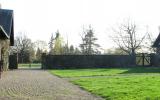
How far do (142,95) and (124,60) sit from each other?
37506 mm

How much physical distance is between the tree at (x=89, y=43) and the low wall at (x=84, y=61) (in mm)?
41256

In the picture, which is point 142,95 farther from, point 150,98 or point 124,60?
point 124,60

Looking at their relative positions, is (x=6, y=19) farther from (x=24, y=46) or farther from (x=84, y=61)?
(x=24, y=46)

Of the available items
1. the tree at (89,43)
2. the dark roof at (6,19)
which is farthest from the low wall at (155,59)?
the tree at (89,43)

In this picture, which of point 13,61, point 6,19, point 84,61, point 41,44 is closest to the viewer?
point 6,19

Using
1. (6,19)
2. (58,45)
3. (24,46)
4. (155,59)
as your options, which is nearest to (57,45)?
(58,45)

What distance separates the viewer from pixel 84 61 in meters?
50.9

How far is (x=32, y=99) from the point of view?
1441 cm

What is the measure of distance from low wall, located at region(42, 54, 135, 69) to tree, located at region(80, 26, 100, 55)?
41256 mm

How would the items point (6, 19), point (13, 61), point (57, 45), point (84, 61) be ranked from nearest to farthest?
point (6, 19), point (13, 61), point (84, 61), point (57, 45)

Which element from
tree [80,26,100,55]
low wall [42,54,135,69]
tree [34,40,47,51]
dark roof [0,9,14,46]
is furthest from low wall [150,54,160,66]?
tree [34,40,47,51]

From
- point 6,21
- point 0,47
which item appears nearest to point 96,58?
point 6,21

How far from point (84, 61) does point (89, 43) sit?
47006mm

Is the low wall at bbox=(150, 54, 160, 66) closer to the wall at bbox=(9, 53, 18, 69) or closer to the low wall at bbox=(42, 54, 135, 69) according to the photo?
the low wall at bbox=(42, 54, 135, 69)
